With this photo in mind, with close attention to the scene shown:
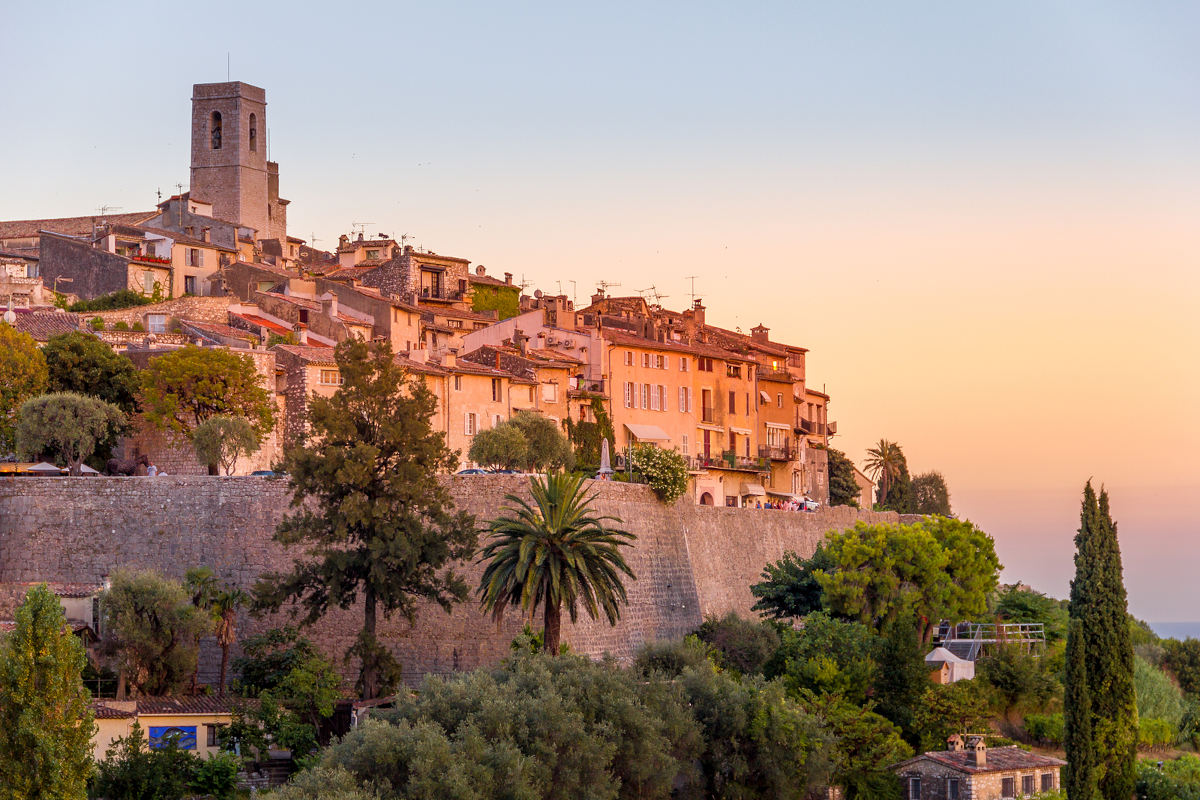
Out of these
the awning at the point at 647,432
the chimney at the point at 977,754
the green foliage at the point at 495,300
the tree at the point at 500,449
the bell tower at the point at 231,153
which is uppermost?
the bell tower at the point at 231,153

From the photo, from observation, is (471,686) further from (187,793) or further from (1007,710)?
(1007,710)

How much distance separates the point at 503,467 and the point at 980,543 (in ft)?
55.4

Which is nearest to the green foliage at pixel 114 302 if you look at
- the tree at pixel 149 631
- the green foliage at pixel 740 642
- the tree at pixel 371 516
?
the tree at pixel 371 516

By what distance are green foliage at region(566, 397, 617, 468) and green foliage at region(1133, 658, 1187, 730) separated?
22.2m

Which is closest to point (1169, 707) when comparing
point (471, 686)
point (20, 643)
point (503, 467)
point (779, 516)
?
point (779, 516)

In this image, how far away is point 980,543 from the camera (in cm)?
6147

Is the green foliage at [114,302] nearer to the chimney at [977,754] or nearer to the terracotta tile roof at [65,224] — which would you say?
the terracotta tile roof at [65,224]

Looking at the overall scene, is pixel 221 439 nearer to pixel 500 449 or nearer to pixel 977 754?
pixel 500 449

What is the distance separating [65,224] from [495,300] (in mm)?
22764

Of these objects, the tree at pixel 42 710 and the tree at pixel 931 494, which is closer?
the tree at pixel 42 710

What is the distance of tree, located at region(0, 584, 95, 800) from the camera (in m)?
36.1

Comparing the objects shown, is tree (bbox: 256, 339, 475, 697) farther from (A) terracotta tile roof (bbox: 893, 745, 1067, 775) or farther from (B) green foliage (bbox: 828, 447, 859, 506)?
(B) green foliage (bbox: 828, 447, 859, 506)

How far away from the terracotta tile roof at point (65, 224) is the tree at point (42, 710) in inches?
2023

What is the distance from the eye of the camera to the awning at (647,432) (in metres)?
74.0
